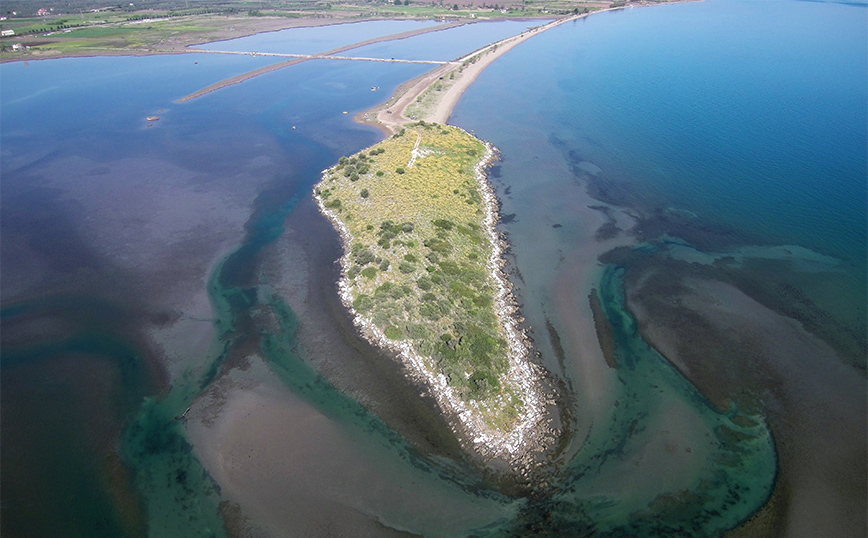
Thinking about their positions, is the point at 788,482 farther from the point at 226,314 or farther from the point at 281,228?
the point at 281,228

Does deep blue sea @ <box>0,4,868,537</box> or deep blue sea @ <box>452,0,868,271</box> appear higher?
deep blue sea @ <box>452,0,868,271</box>

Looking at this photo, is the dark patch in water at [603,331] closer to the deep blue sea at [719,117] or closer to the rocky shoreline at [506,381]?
the rocky shoreline at [506,381]

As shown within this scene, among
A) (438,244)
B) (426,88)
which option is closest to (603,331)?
(438,244)

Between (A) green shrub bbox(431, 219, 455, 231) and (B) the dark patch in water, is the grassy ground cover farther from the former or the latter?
(B) the dark patch in water

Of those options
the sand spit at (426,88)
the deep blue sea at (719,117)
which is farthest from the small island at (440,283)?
the deep blue sea at (719,117)

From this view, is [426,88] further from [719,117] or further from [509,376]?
[509,376]

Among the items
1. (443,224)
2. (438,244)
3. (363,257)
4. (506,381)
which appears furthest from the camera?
(443,224)

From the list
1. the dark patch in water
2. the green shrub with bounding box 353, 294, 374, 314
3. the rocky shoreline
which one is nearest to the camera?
the rocky shoreline

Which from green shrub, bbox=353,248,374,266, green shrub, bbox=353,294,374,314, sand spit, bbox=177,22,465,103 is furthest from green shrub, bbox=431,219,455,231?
sand spit, bbox=177,22,465,103
